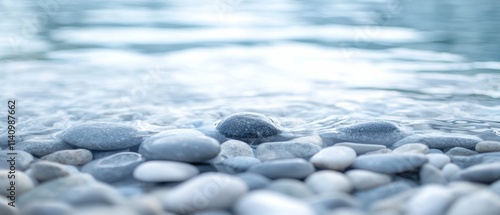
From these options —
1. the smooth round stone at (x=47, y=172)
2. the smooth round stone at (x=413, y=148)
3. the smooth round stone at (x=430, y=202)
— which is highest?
the smooth round stone at (x=413, y=148)

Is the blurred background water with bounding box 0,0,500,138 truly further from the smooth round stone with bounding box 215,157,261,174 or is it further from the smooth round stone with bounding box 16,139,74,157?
the smooth round stone with bounding box 215,157,261,174

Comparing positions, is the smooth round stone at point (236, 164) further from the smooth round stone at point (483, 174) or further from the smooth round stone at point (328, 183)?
the smooth round stone at point (483, 174)

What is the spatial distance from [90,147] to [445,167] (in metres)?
1.89

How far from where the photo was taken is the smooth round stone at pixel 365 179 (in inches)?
97.8

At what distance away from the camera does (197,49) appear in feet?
25.4

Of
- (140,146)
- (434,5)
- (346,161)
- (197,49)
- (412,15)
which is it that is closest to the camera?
(346,161)

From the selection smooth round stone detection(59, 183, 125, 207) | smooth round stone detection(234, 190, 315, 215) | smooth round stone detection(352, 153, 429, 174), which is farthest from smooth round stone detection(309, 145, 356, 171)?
smooth round stone detection(59, 183, 125, 207)

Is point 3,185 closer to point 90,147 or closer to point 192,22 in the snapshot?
point 90,147

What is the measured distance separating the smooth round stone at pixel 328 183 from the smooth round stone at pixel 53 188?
95 centimetres

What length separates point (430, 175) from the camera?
2570 millimetres

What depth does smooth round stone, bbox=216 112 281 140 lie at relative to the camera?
11.7ft

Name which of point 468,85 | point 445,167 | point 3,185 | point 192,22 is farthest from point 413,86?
point 192,22

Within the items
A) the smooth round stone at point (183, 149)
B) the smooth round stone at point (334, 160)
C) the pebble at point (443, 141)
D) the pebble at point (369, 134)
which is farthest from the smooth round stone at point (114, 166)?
the pebble at point (443, 141)

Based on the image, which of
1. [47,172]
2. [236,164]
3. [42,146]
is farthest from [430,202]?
[42,146]
